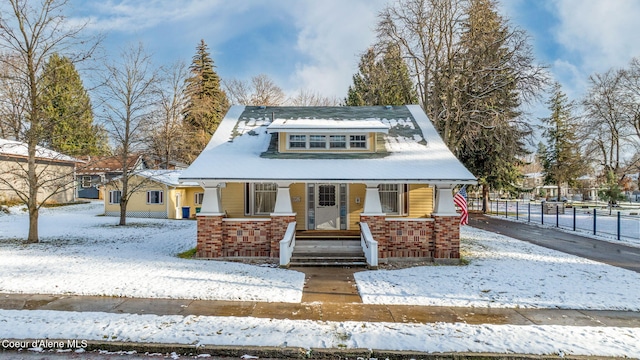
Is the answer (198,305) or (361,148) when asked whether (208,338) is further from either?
(361,148)

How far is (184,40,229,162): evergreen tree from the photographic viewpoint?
33.3m

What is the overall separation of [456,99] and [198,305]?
1580 cm

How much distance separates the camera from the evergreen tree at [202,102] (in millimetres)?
33344

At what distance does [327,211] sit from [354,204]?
3.39ft

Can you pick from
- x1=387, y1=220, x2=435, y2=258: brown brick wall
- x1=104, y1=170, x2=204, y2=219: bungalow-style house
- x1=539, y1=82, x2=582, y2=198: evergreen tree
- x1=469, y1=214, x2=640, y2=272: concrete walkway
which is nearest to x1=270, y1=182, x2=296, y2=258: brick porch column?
x1=387, y1=220, x2=435, y2=258: brown brick wall

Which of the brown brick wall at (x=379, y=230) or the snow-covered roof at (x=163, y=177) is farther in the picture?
the snow-covered roof at (x=163, y=177)

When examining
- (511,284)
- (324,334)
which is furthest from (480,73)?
(324,334)

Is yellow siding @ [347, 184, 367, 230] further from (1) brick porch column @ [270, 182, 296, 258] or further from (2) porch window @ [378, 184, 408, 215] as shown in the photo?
(1) brick porch column @ [270, 182, 296, 258]

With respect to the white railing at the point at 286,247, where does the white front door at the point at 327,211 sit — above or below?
above

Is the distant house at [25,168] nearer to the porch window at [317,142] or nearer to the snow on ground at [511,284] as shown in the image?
the porch window at [317,142]

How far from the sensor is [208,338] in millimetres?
5035

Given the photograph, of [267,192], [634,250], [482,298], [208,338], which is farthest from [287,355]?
[634,250]

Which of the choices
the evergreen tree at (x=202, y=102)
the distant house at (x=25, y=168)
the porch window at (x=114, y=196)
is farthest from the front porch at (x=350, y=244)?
the evergreen tree at (x=202, y=102)

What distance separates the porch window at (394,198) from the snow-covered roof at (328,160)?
1.23 metres
